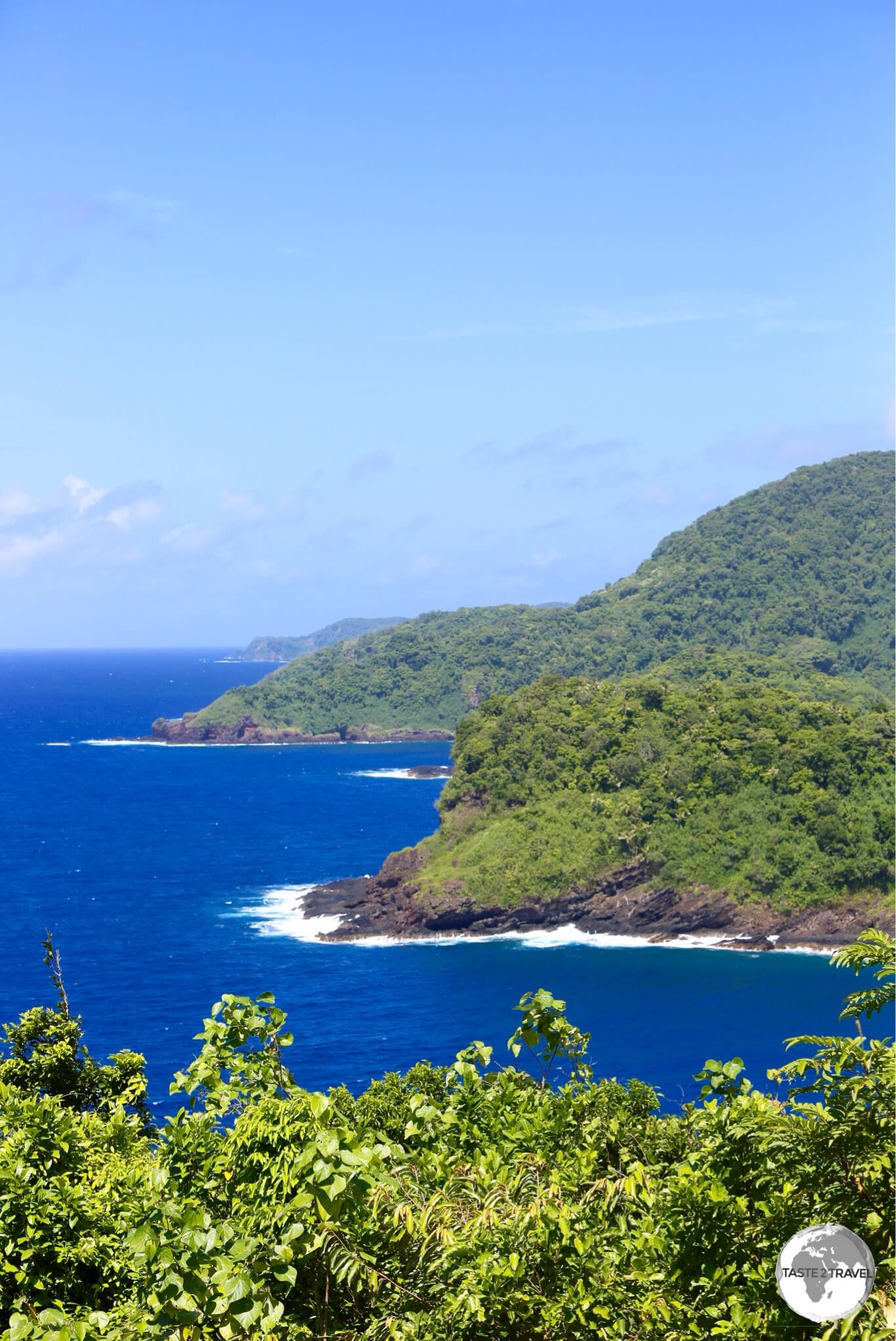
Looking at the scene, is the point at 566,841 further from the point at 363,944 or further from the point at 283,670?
the point at 283,670

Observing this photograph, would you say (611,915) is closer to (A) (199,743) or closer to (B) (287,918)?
(B) (287,918)

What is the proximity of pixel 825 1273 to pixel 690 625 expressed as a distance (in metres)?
152

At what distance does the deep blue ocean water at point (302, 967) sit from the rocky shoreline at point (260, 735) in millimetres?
46563

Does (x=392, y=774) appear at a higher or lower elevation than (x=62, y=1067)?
lower

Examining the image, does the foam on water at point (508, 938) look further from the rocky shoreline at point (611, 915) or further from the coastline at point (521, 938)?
the rocky shoreline at point (611, 915)

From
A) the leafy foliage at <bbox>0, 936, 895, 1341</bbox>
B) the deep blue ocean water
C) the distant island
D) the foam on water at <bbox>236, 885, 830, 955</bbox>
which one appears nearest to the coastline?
the foam on water at <bbox>236, 885, 830, 955</bbox>

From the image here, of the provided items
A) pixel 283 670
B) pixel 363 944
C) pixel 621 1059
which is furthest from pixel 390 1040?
pixel 283 670

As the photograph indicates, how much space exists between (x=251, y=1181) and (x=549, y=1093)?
17.4ft

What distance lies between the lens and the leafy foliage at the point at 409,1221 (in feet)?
20.2

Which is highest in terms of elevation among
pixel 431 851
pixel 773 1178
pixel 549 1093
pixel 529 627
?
pixel 529 627

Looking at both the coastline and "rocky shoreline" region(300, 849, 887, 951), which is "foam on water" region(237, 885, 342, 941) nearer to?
the coastline

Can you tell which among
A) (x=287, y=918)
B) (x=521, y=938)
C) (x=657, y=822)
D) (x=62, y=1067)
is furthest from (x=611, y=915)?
(x=62, y=1067)

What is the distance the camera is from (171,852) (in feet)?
270

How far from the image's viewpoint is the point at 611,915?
67.3 m
